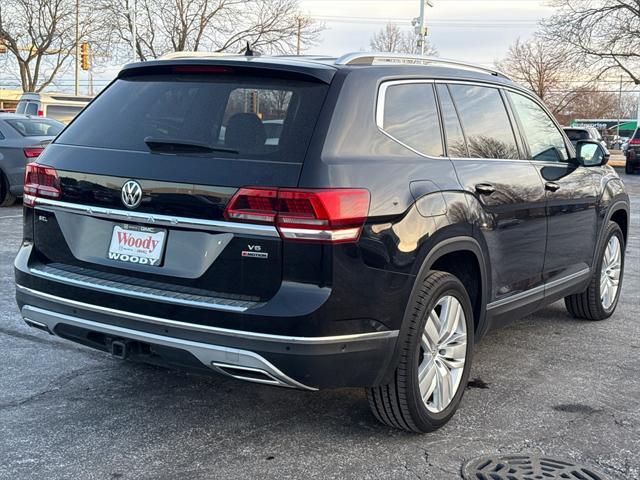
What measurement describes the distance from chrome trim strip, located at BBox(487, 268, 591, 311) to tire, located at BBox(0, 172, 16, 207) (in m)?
10.2

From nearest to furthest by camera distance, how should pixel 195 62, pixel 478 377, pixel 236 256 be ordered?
pixel 236 256 < pixel 195 62 < pixel 478 377

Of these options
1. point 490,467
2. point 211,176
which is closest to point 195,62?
point 211,176

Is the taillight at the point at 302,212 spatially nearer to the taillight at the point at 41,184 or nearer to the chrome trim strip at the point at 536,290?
the taillight at the point at 41,184

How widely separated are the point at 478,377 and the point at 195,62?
2.47 meters

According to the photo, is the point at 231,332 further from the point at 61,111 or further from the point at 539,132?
the point at 61,111

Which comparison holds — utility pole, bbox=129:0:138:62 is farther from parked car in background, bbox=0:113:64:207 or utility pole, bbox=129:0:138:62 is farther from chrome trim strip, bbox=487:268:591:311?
chrome trim strip, bbox=487:268:591:311

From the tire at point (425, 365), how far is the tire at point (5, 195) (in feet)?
35.4

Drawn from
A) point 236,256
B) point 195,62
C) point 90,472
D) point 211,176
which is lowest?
point 90,472

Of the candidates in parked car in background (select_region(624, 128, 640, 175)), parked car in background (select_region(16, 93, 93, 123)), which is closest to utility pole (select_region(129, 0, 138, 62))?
parked car in background (select_region(16, 93, 93, 123))

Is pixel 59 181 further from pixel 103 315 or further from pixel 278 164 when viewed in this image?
pixel 278 164

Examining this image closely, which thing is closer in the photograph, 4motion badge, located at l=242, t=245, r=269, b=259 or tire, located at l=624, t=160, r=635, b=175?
4motion badge, located at l=242, t=245, r=269, b=259

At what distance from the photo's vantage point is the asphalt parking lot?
138 inches

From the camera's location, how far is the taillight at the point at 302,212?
126 inches

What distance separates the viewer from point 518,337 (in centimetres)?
577
